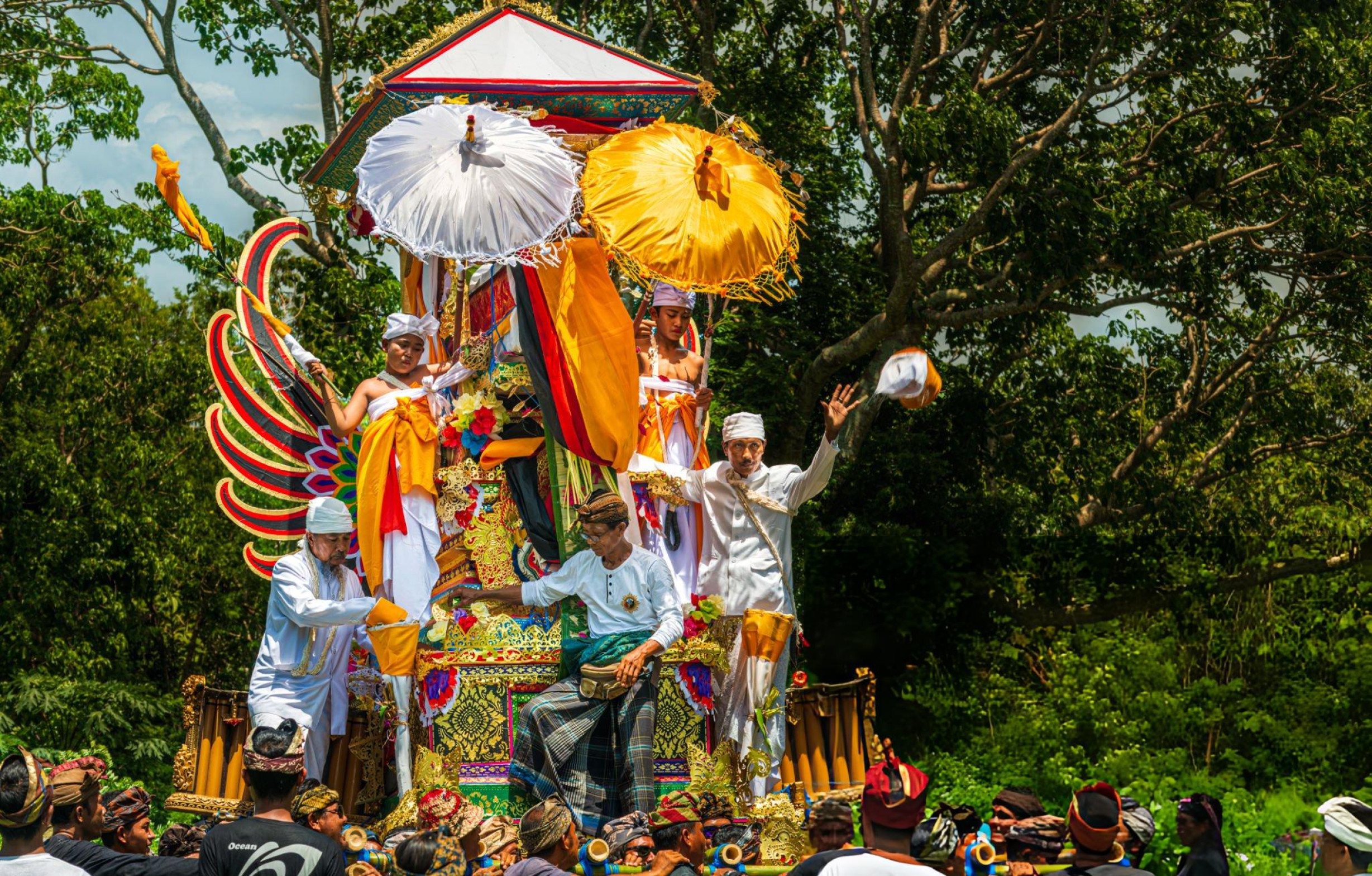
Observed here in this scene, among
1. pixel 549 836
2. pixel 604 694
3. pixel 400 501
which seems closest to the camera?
pixel 549 836

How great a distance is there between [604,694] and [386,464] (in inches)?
80.2

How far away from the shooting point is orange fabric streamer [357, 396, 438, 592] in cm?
921

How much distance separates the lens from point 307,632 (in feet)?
29.1

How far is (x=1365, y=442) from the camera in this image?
16.3 m

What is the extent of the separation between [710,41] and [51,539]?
8468mm

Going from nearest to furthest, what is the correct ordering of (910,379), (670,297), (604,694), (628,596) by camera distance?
(604,694), (628,596), (910,379), (670,297)

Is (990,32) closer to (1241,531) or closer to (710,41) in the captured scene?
(710,41)

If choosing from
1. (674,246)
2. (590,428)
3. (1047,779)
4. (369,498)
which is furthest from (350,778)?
(1047,779)

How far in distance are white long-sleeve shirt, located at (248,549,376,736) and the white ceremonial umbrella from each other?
72.9 inches

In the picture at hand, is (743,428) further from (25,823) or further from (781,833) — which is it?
(25,823)

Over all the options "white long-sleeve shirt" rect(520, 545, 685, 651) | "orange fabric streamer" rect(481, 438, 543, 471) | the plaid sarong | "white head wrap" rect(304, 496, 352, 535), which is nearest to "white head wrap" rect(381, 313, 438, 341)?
"orange fabric streamer" rect(481, 438, 543, 471)

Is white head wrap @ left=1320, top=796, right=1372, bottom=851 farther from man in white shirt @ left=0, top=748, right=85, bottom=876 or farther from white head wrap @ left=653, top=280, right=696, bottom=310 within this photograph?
white head wrap @ left=653, top=280, right=696, bottom=310

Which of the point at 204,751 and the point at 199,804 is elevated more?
the point at 204,751

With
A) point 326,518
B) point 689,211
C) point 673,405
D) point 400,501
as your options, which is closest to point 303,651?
point 326,518
